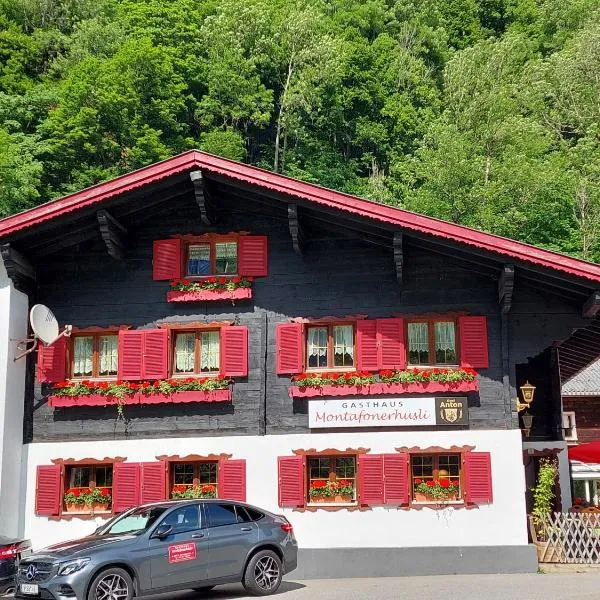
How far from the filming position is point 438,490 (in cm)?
1739

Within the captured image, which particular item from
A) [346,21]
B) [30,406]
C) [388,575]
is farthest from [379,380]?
[346,21]

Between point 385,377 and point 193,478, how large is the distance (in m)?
4.46

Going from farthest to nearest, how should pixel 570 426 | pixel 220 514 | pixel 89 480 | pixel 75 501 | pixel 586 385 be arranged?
pixel 570 426, pixel 586 385, pixel 89 480, pixel 75 501, pixel 220 514

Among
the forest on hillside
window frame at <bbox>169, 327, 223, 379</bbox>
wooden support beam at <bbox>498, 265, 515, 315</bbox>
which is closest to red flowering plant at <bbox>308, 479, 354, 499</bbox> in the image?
window frame at <bbox>169, 327, 223, 379</bbox>

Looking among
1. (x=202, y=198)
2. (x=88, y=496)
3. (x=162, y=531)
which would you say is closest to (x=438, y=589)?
(x=162, y=531)

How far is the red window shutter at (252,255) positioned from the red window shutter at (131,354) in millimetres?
2570

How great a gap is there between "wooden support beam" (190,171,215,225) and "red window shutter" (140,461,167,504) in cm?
520

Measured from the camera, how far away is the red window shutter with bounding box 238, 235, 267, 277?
61.3 ft

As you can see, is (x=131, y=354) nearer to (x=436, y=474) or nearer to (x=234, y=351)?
(x=234, y=351)

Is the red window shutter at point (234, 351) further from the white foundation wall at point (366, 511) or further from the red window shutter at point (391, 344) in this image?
the red window shutter at point (391, 344)

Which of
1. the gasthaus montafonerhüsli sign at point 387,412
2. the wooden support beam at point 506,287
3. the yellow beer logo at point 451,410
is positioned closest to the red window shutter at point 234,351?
the gasthaus montafonerhüsli sign at point 387,412

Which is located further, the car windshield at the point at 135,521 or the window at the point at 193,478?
the window at the point at 193,478

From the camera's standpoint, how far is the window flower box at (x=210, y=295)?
60.8 feet

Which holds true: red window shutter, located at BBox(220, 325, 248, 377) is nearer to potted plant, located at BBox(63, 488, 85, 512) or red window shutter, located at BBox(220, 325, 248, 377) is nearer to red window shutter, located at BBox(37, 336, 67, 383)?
red window shutter, located at BBox(37, 336, 67, 383)
